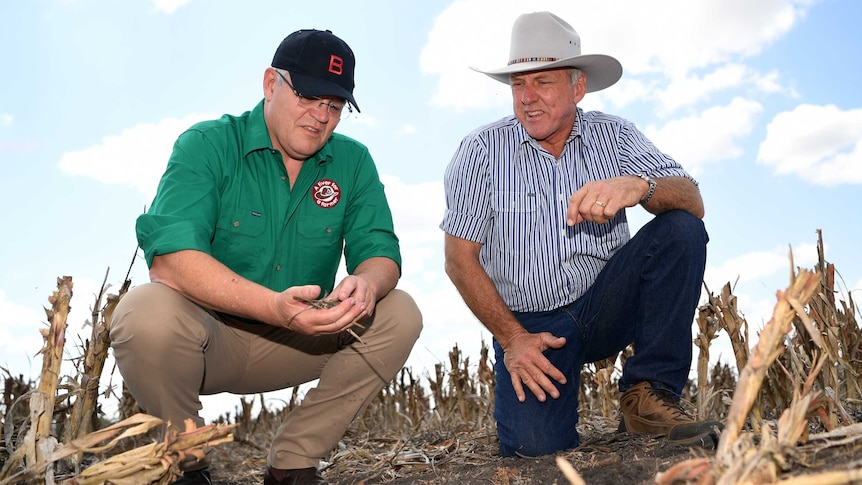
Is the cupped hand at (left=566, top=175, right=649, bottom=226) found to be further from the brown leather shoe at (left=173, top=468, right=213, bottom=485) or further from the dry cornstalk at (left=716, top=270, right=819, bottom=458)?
the brown leather shoe at (left=173, top=468, right=213, bottom=485)

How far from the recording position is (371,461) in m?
4.98

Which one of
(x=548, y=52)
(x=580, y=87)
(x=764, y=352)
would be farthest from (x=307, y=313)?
(x=580, y=87)

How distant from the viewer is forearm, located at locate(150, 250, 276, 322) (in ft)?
10.8

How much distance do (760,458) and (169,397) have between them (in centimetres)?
251

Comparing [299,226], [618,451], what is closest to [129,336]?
[299,226]

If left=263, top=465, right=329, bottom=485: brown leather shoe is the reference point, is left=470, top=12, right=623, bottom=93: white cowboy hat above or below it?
above

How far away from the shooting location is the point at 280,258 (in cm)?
396

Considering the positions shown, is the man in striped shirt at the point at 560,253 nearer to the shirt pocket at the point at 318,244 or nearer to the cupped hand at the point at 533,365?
the cupped hand at the point at 533,365

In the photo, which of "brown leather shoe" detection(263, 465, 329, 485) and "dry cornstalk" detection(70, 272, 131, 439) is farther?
"dry cornstalk" detection(70, 272, 131, 439)

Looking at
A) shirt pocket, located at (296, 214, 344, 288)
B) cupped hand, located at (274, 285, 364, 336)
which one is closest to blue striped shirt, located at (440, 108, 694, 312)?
shirt pocket, located at (296, 214, 344, 288)

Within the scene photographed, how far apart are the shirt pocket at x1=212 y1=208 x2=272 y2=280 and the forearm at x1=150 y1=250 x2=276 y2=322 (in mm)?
439

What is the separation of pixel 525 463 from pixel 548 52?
2.19 m

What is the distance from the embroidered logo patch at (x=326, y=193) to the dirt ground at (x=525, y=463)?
1.38 metres

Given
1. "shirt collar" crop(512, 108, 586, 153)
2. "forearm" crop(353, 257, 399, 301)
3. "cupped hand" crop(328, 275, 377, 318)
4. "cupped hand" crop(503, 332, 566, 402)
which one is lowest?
"cupped hand" crop(503, 332, 566, 402)
